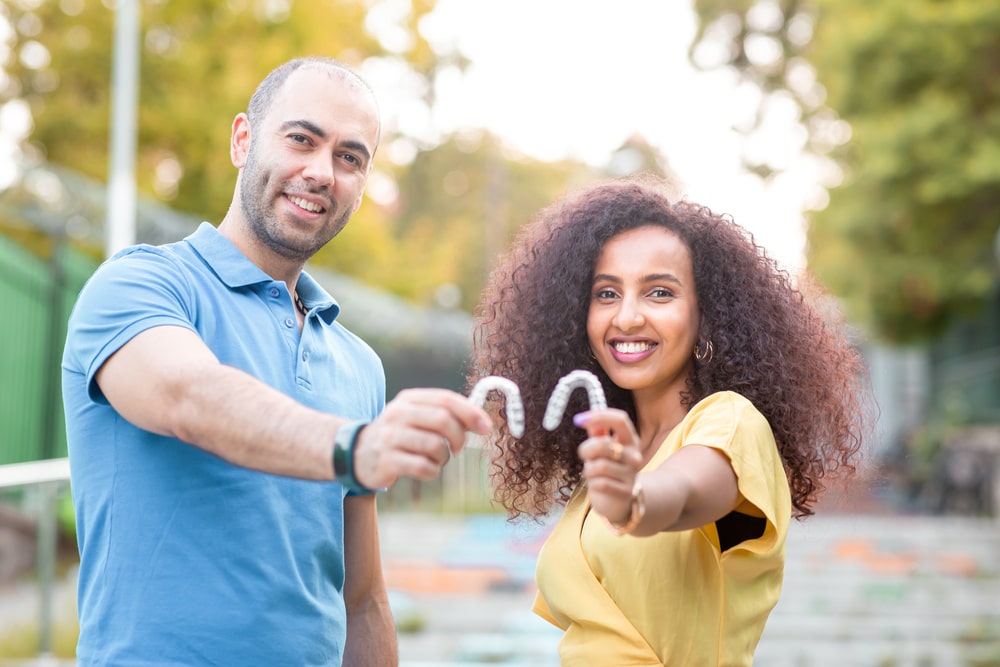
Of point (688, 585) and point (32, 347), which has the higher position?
point (688, 585)

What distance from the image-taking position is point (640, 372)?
8.52ft

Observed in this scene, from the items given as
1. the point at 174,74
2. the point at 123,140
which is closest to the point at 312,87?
the point at 123,140

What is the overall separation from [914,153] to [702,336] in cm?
1177

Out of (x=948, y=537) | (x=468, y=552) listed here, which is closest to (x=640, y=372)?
(x=468, y=552)

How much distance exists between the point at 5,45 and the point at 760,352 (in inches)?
463

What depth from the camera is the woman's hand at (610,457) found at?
6.28 ft

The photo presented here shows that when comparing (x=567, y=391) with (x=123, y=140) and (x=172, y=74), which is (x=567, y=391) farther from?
(x=172, y=74)

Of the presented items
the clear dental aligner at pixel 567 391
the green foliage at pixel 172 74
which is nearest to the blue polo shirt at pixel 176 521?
the clear dental aligner at pixel 567 391

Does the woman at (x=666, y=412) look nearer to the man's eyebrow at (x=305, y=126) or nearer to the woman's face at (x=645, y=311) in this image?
the woman's face at (x=645, y=311)

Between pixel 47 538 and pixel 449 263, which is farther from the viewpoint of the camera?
pixel 449 263

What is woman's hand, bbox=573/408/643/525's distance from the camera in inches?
75.4

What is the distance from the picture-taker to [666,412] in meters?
2.72

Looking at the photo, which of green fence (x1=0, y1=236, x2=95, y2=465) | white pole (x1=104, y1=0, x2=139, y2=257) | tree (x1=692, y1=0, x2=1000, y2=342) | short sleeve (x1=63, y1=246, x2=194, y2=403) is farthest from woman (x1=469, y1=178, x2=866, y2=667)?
tree (x1=692, y1=0, x2=1000, y2=342)

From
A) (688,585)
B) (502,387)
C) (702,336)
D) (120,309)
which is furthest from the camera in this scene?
(702,336)
